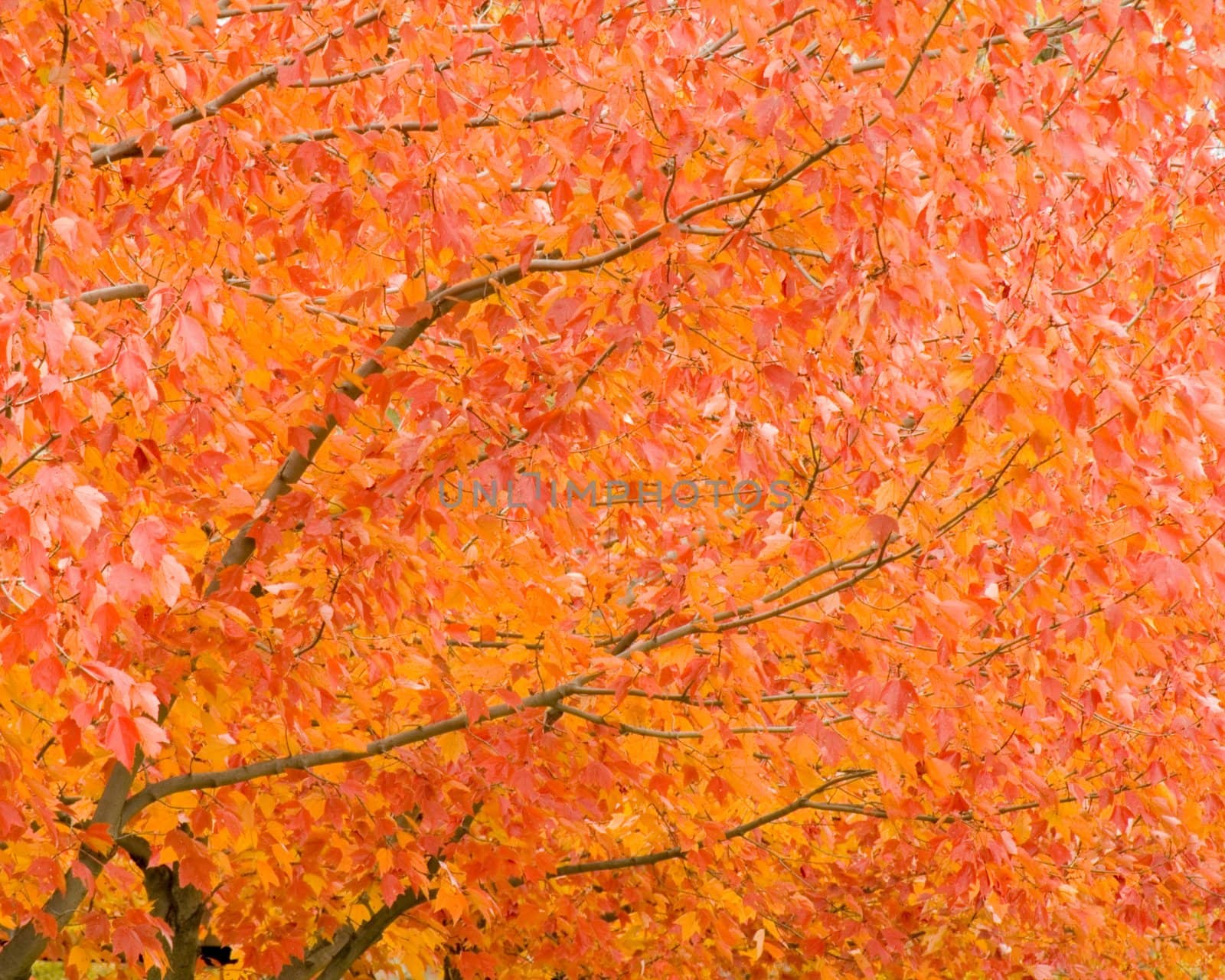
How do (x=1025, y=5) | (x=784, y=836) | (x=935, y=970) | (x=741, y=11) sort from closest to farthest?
(x=741, y=11)
(x=1025, y=5)
(x=784, y=836)
(x=935, y=970)

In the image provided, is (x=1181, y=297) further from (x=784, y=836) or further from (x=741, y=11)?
(x=784, y=836)

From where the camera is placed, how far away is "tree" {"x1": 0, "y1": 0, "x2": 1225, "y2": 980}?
409cm

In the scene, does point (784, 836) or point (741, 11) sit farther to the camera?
point (784, 836)

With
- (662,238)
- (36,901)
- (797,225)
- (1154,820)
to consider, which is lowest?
(36,901)

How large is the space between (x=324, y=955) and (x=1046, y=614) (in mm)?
4506

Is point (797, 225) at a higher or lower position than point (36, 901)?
higher

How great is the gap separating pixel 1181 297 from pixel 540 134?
8.89 feet

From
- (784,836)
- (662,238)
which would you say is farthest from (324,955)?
(662,238)

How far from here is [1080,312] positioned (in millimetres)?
4980

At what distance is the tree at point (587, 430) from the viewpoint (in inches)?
161

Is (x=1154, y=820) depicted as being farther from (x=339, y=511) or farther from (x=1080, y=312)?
(x=339, y=511)

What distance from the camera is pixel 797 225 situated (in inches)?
177

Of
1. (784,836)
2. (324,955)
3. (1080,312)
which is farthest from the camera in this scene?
(784,836)

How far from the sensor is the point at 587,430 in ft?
14.0
